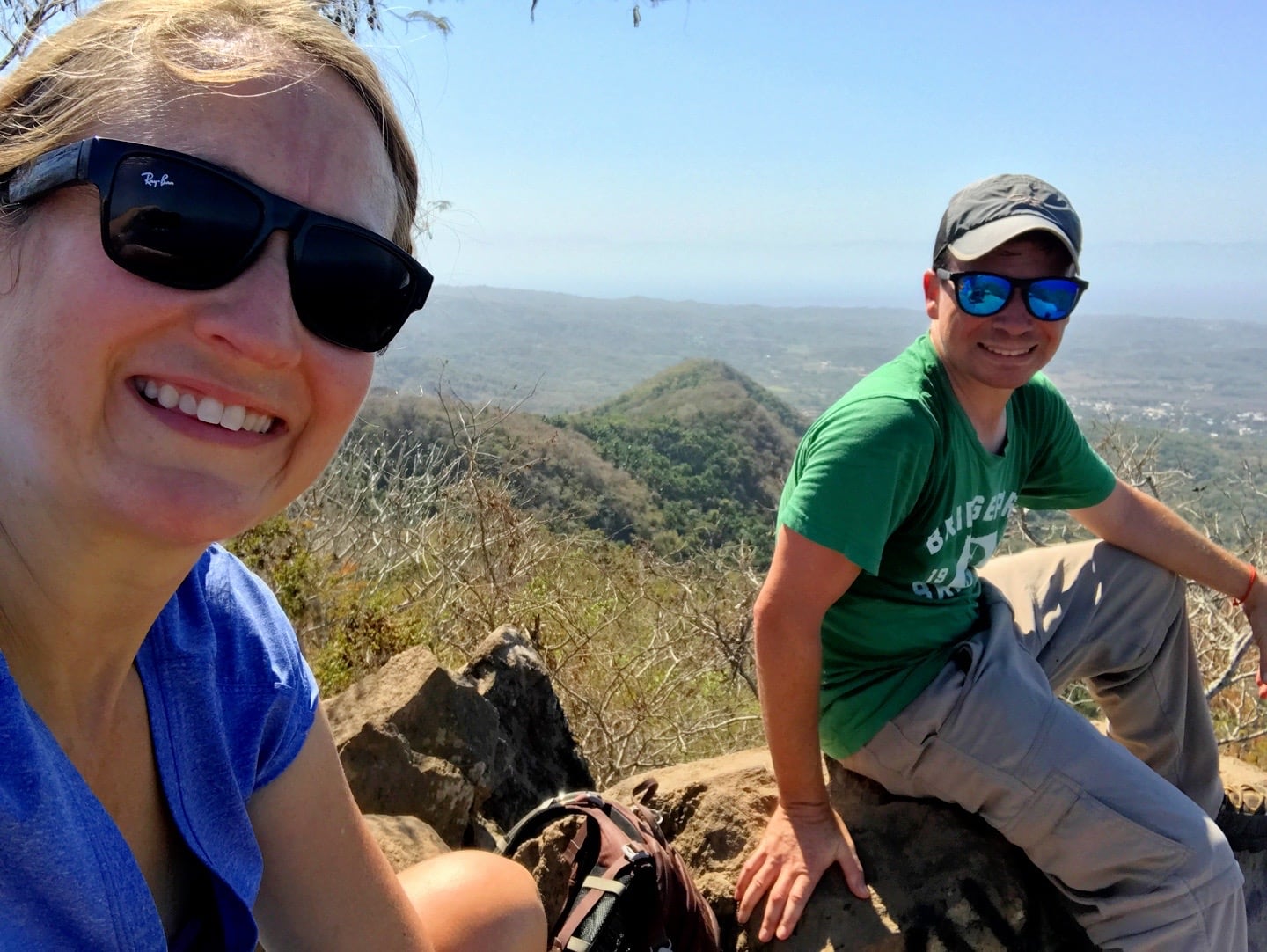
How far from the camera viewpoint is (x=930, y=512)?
2273 mm

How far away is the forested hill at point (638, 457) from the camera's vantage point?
8491mm

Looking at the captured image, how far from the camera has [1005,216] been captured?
2.37 metres

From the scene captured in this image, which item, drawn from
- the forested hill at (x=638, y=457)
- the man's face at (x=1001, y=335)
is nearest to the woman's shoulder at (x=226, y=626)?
the man's face at (x=1001, y=335)

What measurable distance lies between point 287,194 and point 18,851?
740 mm

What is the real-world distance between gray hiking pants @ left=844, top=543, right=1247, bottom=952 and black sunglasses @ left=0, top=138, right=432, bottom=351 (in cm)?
180

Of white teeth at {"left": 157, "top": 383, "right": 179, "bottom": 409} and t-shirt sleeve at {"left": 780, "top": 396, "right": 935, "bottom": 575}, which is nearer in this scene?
white teeth at {"left": 157, "top": 383, "right": 179, "bottom": 409}

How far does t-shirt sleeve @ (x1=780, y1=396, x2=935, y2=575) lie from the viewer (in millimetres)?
2045

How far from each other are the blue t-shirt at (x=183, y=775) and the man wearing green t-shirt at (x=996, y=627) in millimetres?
1186

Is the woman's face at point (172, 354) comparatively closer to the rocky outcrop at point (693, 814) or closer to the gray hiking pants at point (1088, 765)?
the rocky outcrop at point (693, 814)

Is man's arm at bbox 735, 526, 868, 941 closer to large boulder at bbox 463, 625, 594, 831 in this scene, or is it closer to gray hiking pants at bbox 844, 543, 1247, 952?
gray hiking pants at bbox 844, 543, 1247, 952

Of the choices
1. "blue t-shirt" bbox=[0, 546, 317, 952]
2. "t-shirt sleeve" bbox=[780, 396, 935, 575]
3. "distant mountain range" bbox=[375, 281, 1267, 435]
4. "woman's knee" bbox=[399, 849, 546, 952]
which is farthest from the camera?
"distant mountain range" bbox=[375, 281, 1267, 435]

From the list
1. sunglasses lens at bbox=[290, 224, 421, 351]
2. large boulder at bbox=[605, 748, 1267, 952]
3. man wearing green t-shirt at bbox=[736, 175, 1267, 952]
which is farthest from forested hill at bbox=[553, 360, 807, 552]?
sunglasses lens at bbox=[290, 224, 421, 351]

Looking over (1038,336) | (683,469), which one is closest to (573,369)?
(683,469)

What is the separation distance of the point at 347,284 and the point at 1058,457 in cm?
236
